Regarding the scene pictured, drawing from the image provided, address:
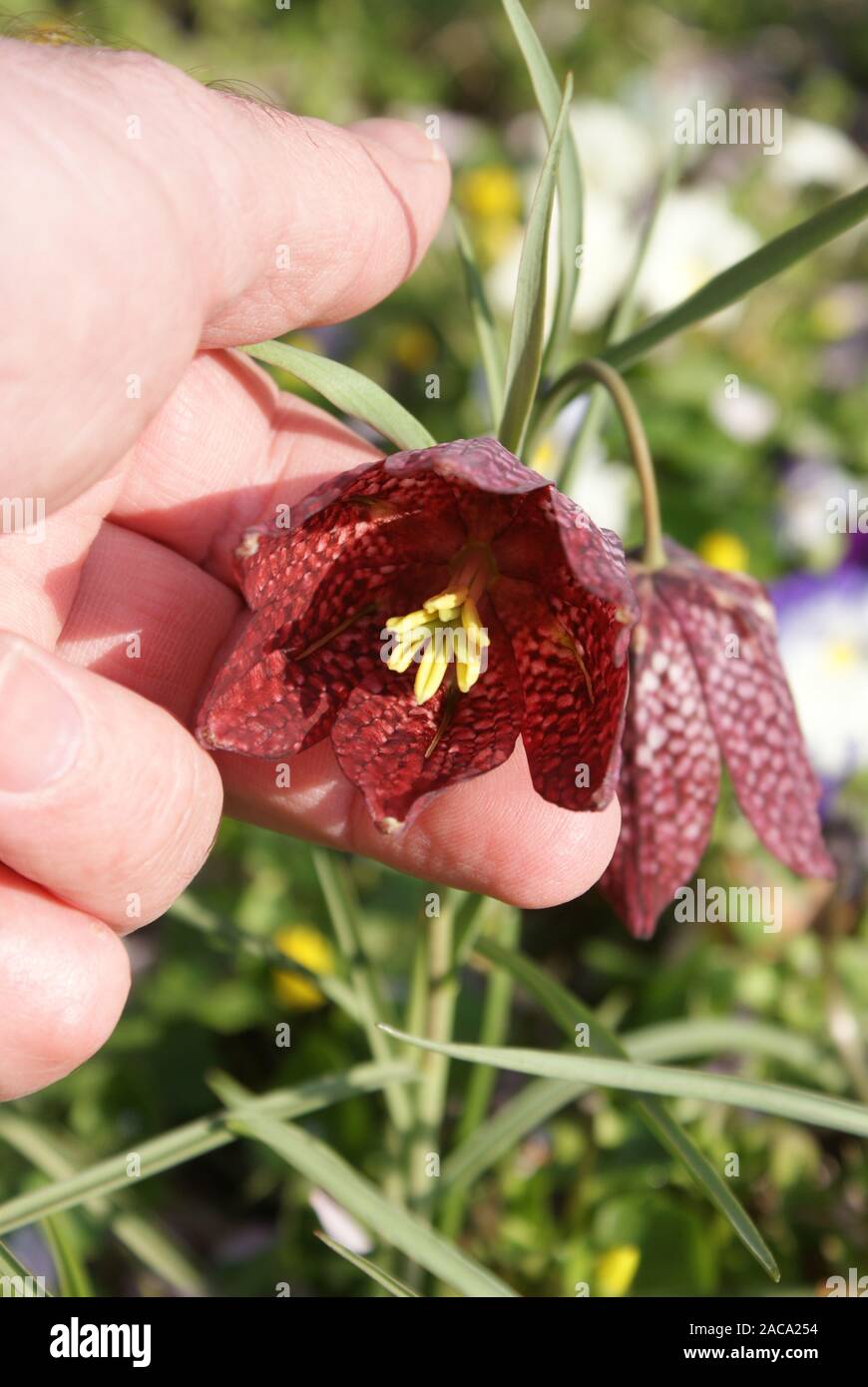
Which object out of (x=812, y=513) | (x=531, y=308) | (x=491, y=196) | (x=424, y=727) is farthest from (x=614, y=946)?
(x=491, y=196)

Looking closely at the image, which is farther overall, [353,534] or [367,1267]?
[353,534]

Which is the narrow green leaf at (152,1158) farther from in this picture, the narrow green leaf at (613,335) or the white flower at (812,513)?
the white flower at (812,513)

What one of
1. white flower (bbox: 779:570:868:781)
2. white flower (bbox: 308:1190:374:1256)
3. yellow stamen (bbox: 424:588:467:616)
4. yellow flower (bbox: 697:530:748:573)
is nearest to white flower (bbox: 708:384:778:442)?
yellow flower (bbox: 697:530:748:573)

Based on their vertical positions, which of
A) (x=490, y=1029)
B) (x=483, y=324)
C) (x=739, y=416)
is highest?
(x=739, y=416)

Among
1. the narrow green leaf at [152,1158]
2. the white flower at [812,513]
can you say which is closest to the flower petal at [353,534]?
the narrow green leaf at [152,1158]

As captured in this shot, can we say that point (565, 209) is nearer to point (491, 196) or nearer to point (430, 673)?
point (430, 673)

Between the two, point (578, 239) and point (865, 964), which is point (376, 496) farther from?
point (865, 964)
